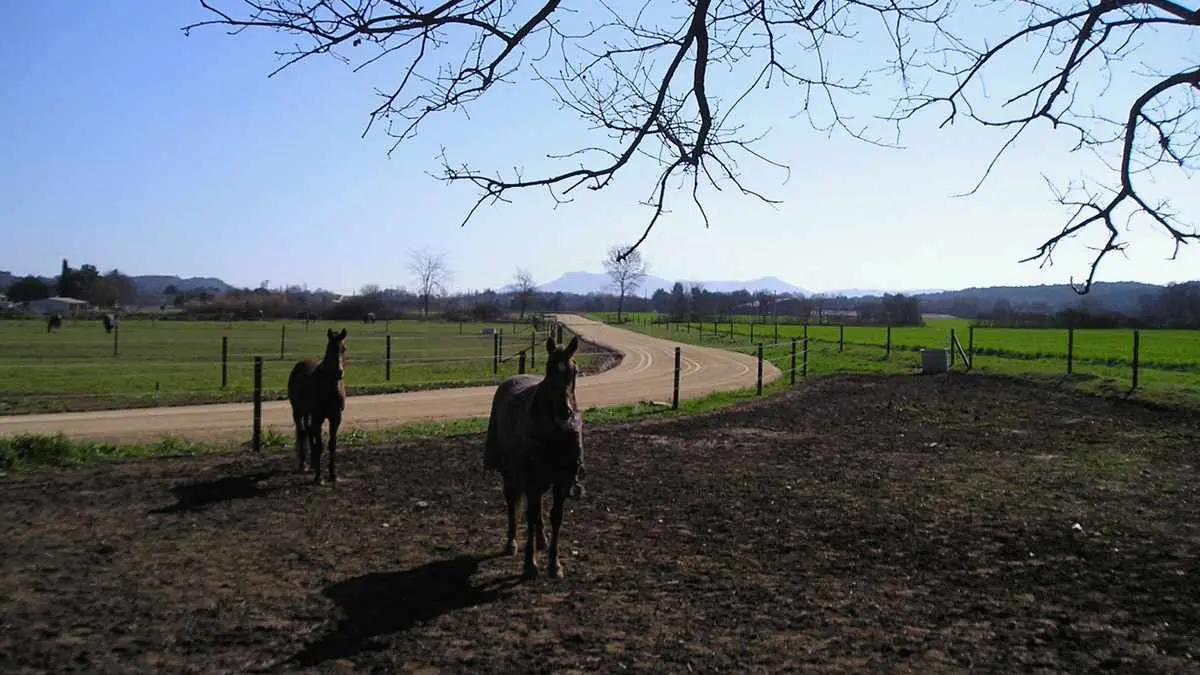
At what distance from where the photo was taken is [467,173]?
15.9ft

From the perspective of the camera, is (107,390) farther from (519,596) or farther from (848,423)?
(519,596)

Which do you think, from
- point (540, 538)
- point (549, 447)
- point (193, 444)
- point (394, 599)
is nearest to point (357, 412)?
point (193, 444)

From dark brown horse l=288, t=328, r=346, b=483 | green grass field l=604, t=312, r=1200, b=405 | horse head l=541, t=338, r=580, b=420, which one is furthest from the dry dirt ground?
green grass field l=604, t=312, r=1200, b=405

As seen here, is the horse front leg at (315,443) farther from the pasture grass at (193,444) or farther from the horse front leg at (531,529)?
the horse front leg at (531,529)

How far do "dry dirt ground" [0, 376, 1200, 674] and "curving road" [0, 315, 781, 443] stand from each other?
14.2 feet

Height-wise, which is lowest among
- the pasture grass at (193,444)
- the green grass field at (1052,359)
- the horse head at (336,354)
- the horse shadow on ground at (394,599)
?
the pasture grass at (193,444)

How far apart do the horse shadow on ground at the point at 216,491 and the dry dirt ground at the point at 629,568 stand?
6 centimetres

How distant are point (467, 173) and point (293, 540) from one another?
4.72 metres

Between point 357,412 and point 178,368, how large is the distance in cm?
1626

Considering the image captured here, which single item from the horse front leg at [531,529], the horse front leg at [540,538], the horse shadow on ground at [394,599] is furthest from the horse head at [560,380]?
the horse shadow on ground at [394,599]

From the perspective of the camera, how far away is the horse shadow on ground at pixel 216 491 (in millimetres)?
9406

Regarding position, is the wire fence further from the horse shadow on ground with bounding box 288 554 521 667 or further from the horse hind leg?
the horse shadow on ground with bounding box 288 554 521 667

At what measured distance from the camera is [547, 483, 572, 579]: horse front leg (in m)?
6.95

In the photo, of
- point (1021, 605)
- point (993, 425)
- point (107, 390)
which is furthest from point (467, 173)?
point (107, 390)
